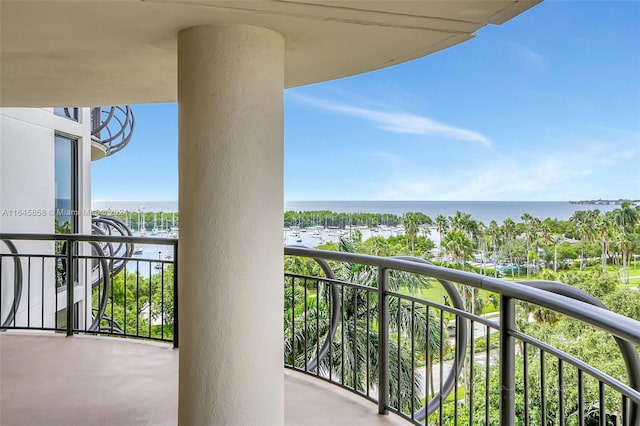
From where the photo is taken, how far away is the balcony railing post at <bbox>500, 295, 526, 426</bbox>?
211 cm

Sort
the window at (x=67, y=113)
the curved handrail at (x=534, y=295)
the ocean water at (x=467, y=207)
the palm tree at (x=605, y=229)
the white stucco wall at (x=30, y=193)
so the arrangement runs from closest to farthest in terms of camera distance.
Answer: the curved handrail at (x=534, y=295)
the white stucco wall at (x=30, y=193)
the window at (x=67, y=113)
the palm tree at (x=605, y=229)
the ocean water at (x=467, y=207)

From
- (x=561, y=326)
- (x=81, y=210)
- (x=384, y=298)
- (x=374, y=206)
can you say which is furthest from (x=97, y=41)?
(x=374, y=206)

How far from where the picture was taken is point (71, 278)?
476 centimetres

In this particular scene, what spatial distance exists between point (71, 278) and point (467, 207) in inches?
1585

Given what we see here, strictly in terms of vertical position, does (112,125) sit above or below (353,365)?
above

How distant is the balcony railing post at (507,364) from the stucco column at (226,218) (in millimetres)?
1117

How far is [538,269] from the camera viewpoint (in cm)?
3017

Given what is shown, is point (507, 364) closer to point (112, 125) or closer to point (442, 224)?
point (112, 125)

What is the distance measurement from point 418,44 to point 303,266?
17496 millimetres

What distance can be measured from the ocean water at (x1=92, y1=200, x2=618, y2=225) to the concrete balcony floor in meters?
31.1

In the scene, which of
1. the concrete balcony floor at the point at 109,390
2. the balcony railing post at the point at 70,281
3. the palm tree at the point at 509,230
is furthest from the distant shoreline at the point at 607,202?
the balcony railing post at the point at 70,281

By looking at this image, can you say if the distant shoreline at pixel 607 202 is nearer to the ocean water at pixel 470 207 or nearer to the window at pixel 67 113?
the ocean water at pixel 470 207

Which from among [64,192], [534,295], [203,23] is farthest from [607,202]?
[203,23]

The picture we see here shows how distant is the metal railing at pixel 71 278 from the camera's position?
15.9 ft
